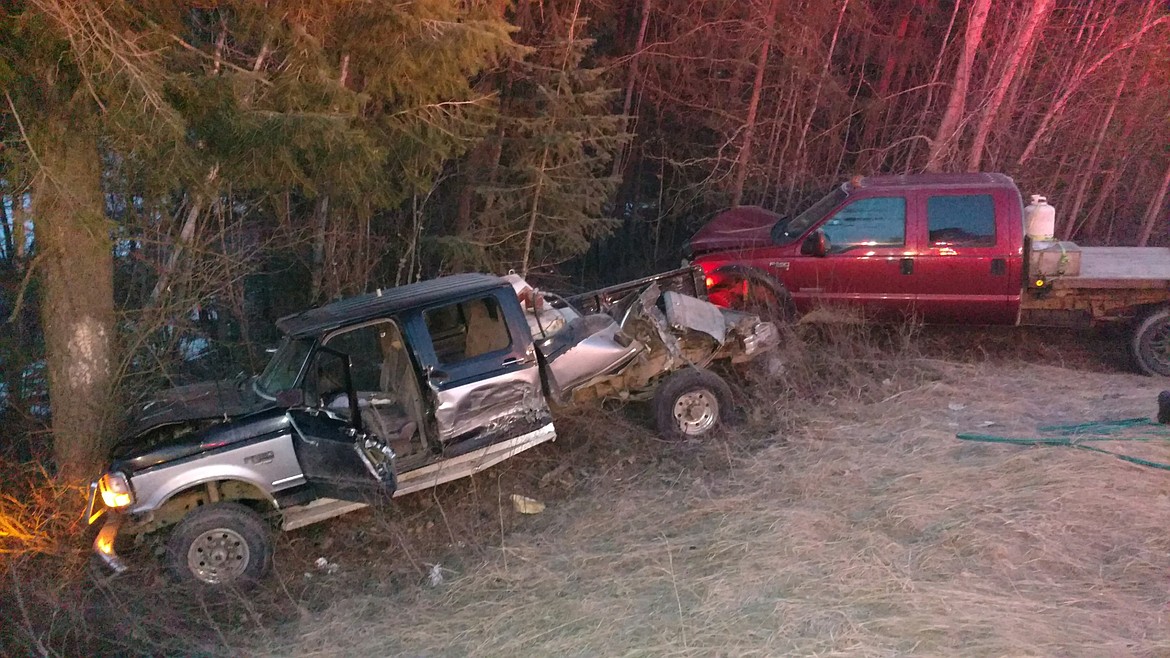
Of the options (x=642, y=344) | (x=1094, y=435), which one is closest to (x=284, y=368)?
(x=642, y=344)

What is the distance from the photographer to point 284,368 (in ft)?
20.5

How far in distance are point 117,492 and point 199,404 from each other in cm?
87

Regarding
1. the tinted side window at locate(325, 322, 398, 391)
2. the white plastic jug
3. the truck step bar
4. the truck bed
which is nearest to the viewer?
the truck step bar

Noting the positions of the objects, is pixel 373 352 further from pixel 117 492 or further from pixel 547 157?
pixel 547 157

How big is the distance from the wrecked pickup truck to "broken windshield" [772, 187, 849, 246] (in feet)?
6.43

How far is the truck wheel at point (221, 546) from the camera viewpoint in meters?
5.46

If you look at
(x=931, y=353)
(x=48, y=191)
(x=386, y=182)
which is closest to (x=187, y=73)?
(x=48, y=191)

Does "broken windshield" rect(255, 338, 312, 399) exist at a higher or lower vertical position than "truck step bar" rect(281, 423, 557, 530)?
higher

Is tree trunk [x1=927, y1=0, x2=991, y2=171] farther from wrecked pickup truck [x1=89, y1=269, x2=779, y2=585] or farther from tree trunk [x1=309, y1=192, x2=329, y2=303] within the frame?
tree trunk [x1=309, y1=192, x2=329, y2=303]

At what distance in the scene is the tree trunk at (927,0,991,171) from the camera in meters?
11.8

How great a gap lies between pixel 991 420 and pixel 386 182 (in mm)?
5856

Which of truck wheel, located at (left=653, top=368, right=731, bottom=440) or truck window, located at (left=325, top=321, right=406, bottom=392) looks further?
truck wheel, located at (left=653, top=368, right=731, bottom=440)

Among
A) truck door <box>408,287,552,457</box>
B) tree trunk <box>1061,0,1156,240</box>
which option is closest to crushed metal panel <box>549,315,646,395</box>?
truck door <box>408,287,552,457</box>

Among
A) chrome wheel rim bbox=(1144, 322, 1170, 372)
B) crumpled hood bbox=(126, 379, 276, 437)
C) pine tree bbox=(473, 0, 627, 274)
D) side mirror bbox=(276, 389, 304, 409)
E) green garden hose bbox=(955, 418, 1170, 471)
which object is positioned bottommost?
chrome wheel rim bbox=(1144, 322, 1170, 372)
